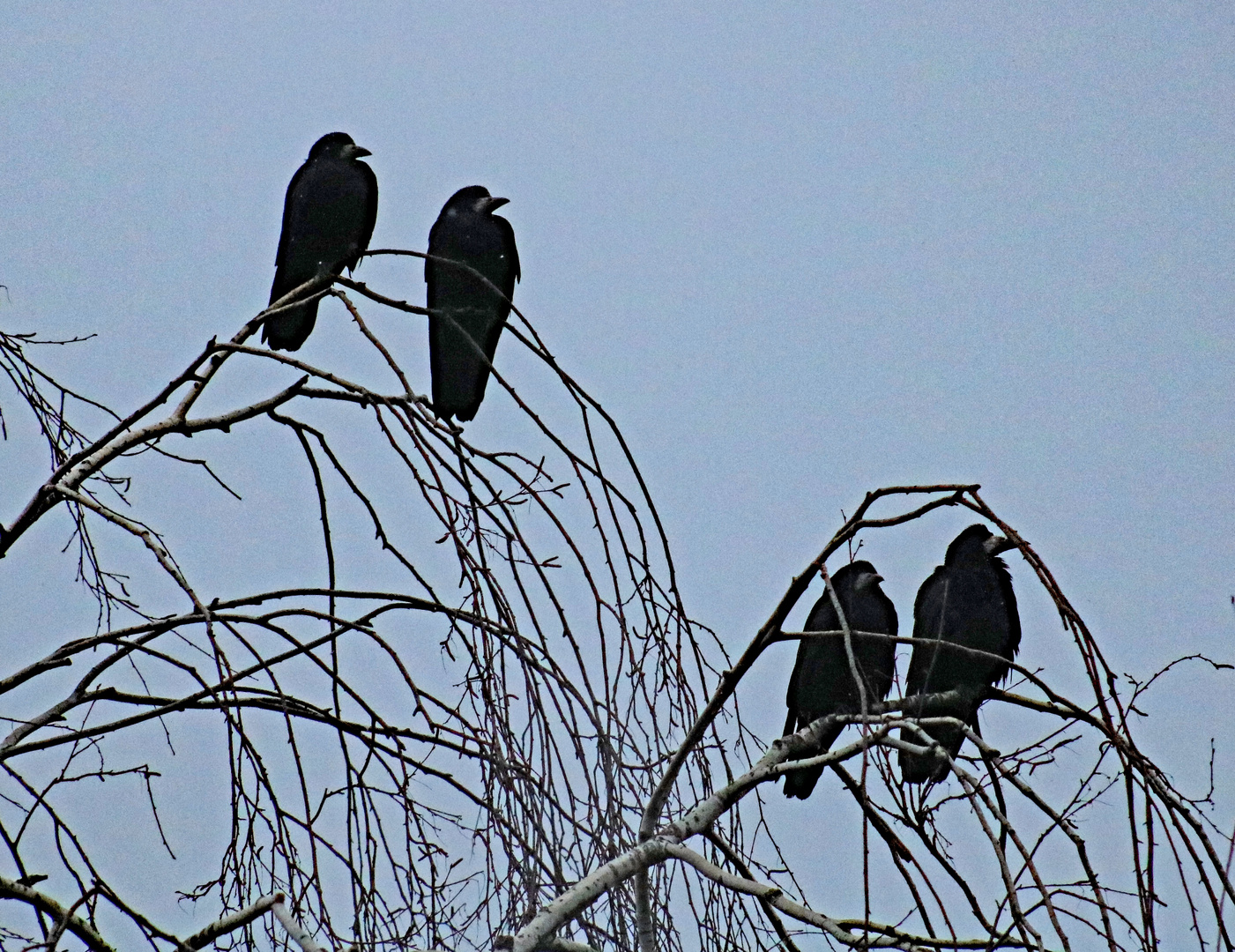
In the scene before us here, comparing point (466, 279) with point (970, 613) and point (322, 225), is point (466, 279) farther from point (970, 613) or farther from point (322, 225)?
point (970, 613)

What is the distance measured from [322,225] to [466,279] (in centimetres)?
59

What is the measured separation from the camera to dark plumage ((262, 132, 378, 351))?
4684 millimetres

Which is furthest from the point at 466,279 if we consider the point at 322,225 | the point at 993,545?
the point at 993,545

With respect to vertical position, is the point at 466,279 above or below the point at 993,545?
above

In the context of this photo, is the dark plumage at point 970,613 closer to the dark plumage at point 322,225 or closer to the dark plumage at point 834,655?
the dark plumage at point 834,655

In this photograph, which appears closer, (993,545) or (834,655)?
(993,545)

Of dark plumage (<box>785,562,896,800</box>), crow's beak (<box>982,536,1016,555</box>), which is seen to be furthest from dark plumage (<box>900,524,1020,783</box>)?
dark plumage (<box>785,562,896,800</box>)

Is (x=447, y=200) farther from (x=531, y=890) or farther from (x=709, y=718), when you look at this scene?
(x=531, y=890)

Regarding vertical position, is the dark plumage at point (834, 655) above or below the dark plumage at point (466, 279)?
below

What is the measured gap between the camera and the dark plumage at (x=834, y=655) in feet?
16.1

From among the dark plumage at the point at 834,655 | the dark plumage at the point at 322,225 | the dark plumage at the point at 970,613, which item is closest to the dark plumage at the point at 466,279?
the dark plumage at the point at 322,225

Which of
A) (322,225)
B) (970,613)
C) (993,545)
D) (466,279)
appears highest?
(322,225)

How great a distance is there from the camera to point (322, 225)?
469 cm

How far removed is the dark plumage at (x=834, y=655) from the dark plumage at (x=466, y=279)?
1763mm
